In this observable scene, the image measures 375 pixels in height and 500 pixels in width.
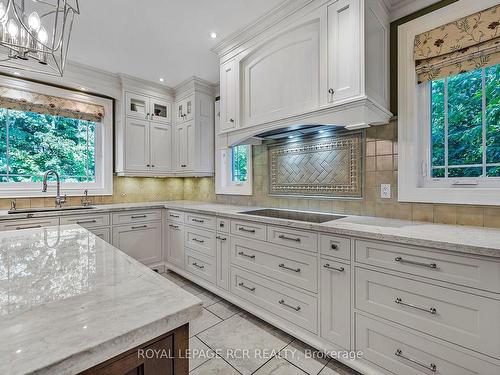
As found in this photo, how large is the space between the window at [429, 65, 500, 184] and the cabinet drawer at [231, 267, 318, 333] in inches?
52.5

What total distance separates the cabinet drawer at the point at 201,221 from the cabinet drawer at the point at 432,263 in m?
1.55

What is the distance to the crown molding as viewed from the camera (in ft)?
6.47

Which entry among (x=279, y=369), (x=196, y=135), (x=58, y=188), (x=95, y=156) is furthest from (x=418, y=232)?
(x=95, y=156)

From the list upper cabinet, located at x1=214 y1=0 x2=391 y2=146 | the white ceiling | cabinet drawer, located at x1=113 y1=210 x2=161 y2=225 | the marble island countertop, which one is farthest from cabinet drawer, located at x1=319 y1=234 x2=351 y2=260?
cabinet drawer, located at x1=113 y1=210 x2=161 y2=225

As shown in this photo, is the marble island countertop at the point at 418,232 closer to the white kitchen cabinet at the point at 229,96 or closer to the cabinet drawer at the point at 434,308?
the cabinet drawer at the point at 434,308

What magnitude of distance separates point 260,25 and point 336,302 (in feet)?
7.58

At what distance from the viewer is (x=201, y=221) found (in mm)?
2818

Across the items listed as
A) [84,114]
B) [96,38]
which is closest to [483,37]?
[96,38]

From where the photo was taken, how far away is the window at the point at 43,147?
2.86 m

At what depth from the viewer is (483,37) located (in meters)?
1.58

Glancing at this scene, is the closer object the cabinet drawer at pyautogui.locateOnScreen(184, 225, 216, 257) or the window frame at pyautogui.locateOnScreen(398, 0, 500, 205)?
the window frame at pyautogui.locateOnScreen(398, 0, 500, 205)

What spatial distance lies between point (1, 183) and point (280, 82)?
318 centimetres

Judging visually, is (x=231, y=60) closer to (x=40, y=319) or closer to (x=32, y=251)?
(x=32, y=251)

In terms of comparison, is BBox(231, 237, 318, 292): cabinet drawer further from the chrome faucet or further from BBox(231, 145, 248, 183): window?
the chrome faucet
